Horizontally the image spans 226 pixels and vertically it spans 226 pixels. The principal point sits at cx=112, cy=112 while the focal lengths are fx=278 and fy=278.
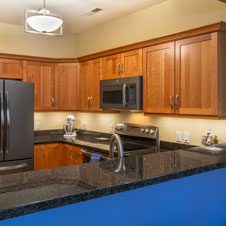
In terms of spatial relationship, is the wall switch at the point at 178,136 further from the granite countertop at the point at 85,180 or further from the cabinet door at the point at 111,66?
the granite countertop at the point at 85,180

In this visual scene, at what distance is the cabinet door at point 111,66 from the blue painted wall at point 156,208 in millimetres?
2183

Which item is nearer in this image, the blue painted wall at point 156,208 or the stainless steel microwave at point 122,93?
the blue painted wall at point 156,208

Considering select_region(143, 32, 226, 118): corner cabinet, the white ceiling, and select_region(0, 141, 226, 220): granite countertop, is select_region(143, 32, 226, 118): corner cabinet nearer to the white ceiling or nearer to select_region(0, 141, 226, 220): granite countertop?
the white ceiling

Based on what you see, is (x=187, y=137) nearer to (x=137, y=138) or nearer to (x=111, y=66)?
(x=137, y=138)

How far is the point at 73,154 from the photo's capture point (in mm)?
3961

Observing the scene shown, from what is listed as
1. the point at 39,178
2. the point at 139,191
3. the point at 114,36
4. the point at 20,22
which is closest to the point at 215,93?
the point at 139,191

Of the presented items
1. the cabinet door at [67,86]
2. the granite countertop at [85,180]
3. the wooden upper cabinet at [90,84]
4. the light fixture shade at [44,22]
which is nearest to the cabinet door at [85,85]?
the wooden upper cabinet at [90,84]

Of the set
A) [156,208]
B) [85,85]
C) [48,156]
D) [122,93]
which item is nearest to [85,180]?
[156,208]

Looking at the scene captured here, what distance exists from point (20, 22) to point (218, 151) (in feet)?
12.3

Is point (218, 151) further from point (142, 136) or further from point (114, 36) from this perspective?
point (114, 36)

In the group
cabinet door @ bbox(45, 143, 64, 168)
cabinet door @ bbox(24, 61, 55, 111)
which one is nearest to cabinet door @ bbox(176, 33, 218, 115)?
cabinet door @ bbox(45, 143, 64, 168)

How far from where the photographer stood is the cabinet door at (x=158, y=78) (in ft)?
9.55

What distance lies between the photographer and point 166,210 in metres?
1.40

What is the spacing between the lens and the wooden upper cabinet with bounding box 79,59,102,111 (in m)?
4.03
